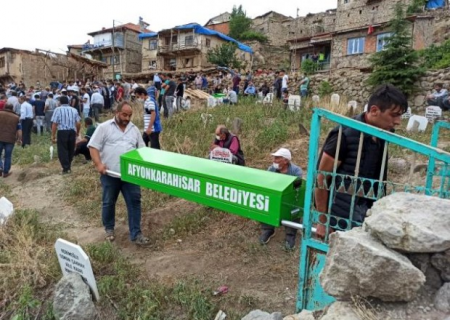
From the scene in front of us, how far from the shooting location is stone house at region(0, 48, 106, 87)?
3067 cm

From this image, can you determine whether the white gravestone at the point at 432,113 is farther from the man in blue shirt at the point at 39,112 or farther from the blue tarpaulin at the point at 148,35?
the blue tarpaulin at the point at 148,35

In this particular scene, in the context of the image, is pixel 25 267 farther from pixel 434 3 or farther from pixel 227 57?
pixel 434 3

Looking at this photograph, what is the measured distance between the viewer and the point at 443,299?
5.23ft

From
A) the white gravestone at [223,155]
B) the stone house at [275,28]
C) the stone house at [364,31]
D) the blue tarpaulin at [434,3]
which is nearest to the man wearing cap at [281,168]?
the white gravestone at [223,155]

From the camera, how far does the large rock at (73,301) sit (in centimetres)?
292

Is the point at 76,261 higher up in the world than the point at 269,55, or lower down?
lower down

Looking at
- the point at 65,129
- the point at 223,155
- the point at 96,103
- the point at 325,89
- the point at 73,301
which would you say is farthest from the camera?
the point at 325,89

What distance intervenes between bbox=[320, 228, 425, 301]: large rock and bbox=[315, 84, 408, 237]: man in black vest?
446 millimetres

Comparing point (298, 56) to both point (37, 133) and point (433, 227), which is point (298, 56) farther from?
point (433, 227)

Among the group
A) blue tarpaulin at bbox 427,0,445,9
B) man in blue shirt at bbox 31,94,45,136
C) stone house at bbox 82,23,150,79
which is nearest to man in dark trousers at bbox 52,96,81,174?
man in blue shirt at bbox 31,94,45,136

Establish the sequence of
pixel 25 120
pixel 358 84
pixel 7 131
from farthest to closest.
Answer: pixel 358 84
pixel 25 120
pixel 7 131

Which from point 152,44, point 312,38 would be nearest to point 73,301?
point 312,38

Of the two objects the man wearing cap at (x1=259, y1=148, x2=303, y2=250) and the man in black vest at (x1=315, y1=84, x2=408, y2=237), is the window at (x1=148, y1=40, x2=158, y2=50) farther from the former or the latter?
the man in black vest at (x1=315, y1=84, x2=408, y2=237)

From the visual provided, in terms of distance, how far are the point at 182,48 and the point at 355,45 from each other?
17.0 meters
